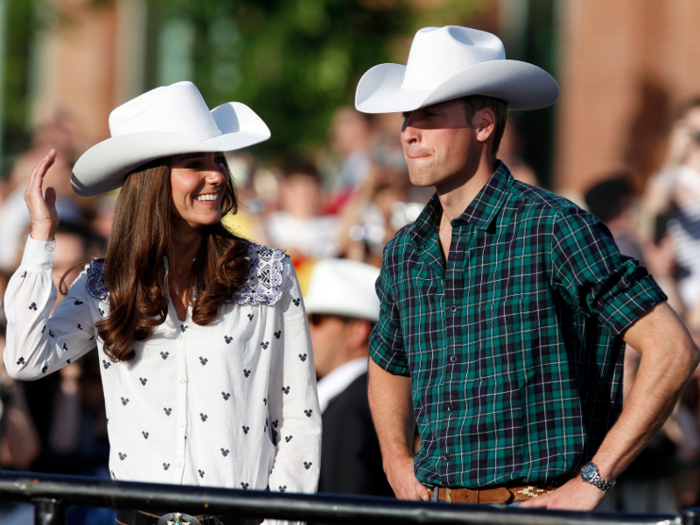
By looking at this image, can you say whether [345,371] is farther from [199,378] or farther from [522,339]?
[522,339]

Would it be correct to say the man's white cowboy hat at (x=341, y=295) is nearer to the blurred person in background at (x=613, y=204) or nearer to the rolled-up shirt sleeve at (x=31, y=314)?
the rolled-up shirt sleeve at (x=31, y=314)

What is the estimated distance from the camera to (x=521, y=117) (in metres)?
12.1

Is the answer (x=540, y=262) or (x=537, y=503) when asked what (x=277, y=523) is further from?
(x=540, y=262)

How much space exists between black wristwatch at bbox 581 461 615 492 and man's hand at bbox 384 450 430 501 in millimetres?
548

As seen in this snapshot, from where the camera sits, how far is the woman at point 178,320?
287 cm

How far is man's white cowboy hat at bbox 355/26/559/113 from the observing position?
287 cm

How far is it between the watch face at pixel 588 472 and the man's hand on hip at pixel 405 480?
542 mm

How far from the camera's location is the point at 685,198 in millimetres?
7297

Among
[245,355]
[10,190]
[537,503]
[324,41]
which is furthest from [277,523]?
[324,41]

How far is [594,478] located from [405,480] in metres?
0.68

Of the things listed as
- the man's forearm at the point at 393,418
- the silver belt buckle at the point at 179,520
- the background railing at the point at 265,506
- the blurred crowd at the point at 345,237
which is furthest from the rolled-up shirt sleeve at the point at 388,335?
the background railing at the point at 265,506

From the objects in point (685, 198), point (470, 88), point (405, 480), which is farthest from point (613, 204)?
point (405, 480)

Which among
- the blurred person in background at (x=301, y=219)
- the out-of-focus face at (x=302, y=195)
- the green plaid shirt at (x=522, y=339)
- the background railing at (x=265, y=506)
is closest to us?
the background railing at (x=265, y=506)

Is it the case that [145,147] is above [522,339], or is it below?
above
